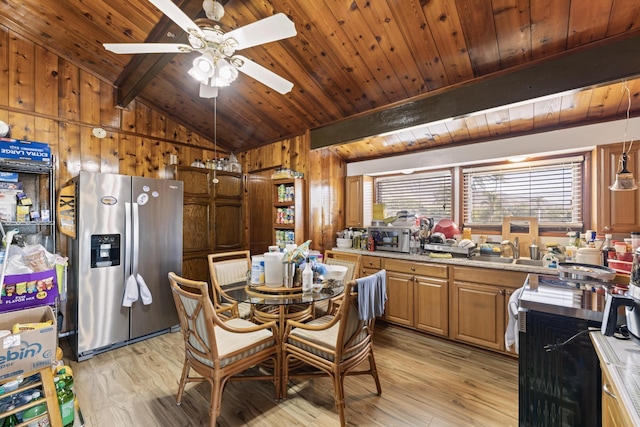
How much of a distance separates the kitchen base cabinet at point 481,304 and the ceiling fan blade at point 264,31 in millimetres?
2533

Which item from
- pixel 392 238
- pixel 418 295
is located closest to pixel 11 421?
pixel 418 295

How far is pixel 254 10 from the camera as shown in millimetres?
2258

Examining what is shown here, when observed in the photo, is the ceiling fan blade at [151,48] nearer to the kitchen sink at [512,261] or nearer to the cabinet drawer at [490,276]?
the cabinet drawer at [490,276]

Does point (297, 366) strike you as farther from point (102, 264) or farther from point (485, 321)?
point (102, 264)

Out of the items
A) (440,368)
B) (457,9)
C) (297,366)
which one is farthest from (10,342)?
(457,9)

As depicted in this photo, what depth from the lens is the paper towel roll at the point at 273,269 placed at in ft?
7.18

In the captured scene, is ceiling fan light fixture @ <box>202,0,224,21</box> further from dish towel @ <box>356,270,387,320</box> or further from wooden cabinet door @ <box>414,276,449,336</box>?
wooden cabinet door @ <box>414,276,449,336</box>

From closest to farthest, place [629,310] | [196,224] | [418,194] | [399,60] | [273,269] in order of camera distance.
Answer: [629,310] < [273,269] < [399,60] < [418,194] < [196,224]

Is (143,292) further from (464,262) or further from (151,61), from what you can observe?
(464,262)

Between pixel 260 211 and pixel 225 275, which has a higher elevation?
pixel 260 211

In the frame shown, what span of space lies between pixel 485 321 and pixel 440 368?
639 millimetres

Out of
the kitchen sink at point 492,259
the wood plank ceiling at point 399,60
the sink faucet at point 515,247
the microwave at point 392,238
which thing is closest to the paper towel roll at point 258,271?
the microwave at point 392,238

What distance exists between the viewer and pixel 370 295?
1.73 meters

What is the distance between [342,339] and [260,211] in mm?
2822
